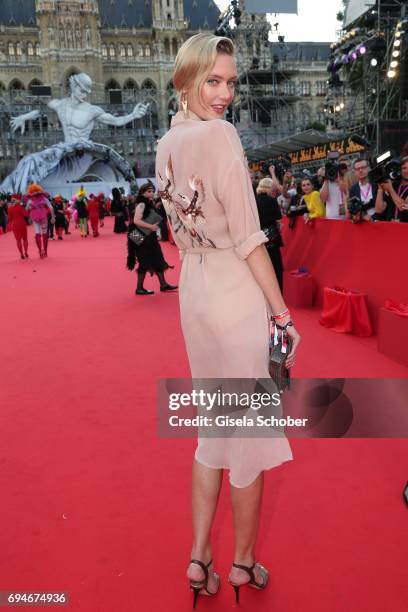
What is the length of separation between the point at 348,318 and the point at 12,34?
240 feet

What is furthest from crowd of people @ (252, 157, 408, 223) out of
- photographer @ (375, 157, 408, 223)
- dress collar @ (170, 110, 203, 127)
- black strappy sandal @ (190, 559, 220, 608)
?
black strappy sandal @ (190, 559, 220, 608)

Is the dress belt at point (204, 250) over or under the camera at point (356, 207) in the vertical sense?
over

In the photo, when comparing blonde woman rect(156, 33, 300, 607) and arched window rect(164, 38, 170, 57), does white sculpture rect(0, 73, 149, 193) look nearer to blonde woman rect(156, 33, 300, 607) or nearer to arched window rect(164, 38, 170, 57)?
arched window rect(164, 38, 170, 57)

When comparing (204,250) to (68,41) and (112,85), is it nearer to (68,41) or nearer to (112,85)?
(68,41)

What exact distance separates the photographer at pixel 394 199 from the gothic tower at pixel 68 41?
6224 centimetres

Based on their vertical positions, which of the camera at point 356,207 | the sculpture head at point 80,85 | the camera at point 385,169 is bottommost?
the camera at point 356,207

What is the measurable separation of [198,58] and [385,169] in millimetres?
3838

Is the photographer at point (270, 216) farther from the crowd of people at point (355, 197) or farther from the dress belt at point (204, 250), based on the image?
the dress belt at point (204, 250)

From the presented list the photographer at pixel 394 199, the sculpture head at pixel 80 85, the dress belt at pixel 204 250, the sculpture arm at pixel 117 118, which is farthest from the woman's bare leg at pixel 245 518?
the sculpture arm at pixel 117 118

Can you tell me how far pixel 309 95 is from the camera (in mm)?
69188

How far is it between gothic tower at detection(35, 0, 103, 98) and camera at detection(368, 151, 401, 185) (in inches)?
2466

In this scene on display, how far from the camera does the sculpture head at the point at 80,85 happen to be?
40.9m

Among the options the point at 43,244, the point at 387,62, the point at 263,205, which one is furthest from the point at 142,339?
the point at 387,62

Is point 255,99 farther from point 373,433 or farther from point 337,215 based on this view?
point 373,433
